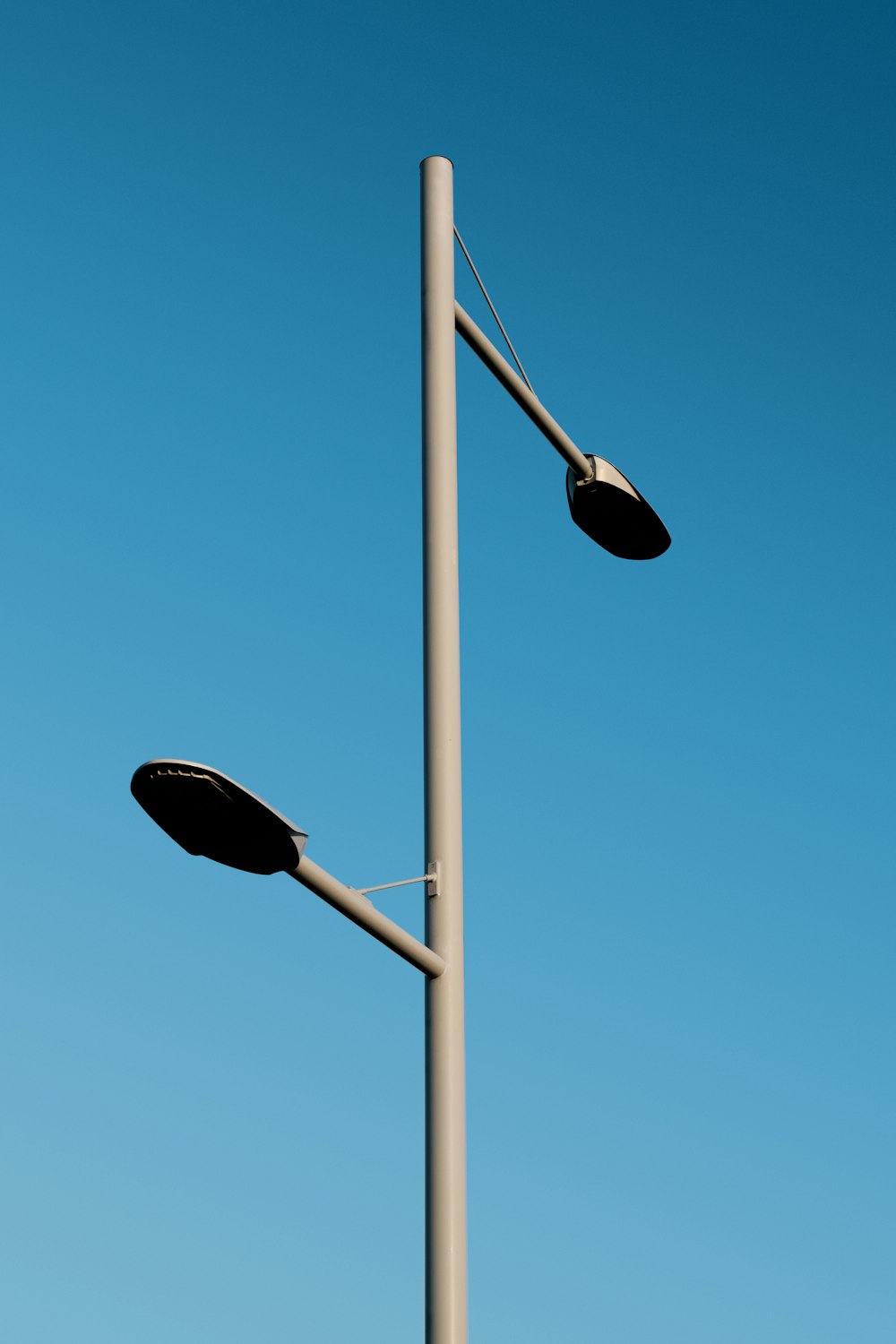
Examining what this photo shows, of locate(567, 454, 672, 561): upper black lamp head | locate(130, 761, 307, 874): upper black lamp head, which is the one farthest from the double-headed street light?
locate(567, 454, 672, 561): upper black lamp head

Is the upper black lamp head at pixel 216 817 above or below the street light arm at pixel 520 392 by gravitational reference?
below

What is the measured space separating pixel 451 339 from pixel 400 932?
2535mm

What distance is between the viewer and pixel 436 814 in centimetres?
648

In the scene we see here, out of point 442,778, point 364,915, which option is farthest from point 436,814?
point 364,915

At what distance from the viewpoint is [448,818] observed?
6473mm

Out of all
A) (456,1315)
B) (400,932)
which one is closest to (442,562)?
(400,932)

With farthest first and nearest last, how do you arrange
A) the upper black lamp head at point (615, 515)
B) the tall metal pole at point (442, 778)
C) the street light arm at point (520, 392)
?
the upper black lamp head at point (615, 515), the street light arm at point (520, 392), the tall metal pole at point (442, 778)

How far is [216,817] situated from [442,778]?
1087 mm

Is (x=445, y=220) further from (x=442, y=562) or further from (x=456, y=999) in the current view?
(x=456, y=999)

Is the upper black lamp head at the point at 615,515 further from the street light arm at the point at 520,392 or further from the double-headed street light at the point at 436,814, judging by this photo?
the double-headed street light at the point at 436,814

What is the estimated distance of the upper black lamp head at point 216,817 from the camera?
5664mm

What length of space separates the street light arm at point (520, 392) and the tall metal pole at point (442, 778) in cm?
25

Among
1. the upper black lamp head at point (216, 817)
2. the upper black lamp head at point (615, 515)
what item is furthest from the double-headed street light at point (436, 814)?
the upper black lamp head at point (615, 515)

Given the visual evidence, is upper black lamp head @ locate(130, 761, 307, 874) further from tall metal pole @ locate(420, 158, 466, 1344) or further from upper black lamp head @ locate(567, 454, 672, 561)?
upper black lamp head @ locate(567, 454, 672, 561)
